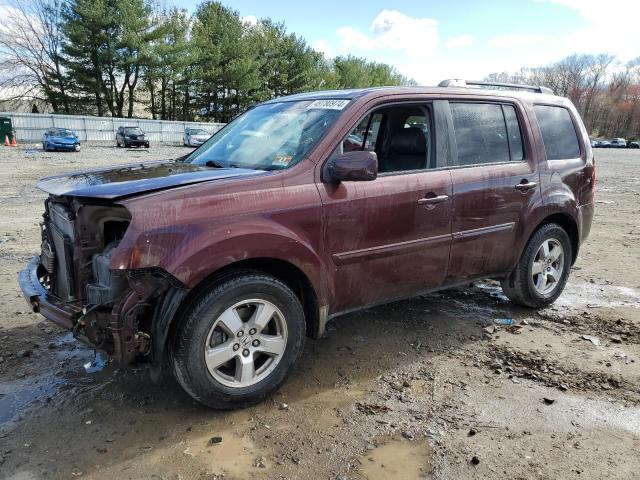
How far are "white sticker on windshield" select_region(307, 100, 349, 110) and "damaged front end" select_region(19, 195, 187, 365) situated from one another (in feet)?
5.31

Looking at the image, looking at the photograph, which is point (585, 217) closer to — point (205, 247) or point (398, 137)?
point (398, 137)

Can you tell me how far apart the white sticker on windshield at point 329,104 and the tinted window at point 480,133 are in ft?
3.23

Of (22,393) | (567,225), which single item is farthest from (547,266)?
(22,393)

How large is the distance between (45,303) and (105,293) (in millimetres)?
546

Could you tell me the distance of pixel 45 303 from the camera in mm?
3164

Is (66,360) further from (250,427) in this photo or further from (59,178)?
(250,427)

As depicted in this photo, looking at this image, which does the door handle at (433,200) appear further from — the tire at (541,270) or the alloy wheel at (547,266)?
the alloy wheel at (547,266)

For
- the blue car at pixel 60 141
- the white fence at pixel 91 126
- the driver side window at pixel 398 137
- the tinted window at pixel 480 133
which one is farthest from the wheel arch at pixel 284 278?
the white fence at pixel 91 126

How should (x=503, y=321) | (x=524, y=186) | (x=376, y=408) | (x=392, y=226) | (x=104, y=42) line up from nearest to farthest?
(x=376, y=408) → (x=392, y=226) → (x=524, y=186) → (x=503, y=321) → (x=104, y=42)

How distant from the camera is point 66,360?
3832mm

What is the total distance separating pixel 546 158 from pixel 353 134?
206 cm

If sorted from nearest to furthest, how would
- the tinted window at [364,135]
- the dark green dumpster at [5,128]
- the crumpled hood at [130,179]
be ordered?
1. the crumpled hood at [130,179]
2. the tinted window at [364,135]
3. the dark green dumpster at [5,128]

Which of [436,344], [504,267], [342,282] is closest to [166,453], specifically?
[342,282]

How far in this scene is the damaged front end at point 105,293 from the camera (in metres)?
2.79
